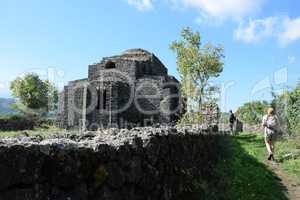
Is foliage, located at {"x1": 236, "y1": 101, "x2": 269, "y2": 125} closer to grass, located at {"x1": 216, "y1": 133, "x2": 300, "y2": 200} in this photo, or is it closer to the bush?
the bush

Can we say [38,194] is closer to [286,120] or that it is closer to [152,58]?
[286,120]

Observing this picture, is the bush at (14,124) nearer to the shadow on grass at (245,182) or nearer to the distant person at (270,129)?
the distant person at (270,129)

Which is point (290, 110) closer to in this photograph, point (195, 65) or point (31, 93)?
point (195, 65)

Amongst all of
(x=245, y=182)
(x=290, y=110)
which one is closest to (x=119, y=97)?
(x=290, y=110)

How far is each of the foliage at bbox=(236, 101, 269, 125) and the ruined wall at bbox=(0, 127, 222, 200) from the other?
4130 cm

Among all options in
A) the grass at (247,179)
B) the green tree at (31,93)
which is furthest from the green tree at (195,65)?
the green tree at (31,93)

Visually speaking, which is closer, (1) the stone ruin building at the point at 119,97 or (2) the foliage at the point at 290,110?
(2) the foliage at the point at 290,110

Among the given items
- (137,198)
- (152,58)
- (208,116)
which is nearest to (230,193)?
(137,198)

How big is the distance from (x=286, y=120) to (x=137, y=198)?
2289 centimetres

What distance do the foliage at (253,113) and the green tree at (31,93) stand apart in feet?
126

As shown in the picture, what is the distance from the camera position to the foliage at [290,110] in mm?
24578

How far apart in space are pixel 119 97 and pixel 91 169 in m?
30.9

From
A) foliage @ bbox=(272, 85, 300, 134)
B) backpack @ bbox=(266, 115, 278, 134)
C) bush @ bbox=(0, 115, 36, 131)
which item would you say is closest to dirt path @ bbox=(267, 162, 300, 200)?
backpack @ bbox=(266, 115, 278, 134)

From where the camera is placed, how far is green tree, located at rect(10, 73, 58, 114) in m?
85.4
